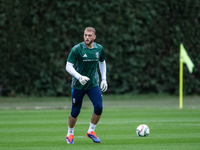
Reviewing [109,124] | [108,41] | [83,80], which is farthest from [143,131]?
[108,41]

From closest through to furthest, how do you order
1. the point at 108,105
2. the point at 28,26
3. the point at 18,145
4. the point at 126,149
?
the point at 126,149, the point at 18,145, the point at 108,105, the point at 28,26

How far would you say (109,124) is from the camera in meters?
12.9

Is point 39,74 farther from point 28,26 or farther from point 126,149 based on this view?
point 126,149

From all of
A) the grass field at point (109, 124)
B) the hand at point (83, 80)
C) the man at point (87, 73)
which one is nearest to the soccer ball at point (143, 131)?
the grass field at point (109, 124)

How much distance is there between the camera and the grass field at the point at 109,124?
876 centimetres

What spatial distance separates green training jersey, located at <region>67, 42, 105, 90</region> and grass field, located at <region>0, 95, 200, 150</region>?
1197 millimetres

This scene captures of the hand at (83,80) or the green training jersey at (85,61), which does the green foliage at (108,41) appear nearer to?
the green training jersey at (85,61)

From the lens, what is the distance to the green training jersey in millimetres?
9031

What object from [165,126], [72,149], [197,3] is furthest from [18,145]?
[197,3]

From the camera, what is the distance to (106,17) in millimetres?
21781

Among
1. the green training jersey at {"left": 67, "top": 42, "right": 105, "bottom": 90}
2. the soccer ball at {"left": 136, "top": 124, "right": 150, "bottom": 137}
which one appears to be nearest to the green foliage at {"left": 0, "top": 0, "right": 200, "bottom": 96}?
the soccer ball at {"left": 136, "top": 124, "right": 150, "bottom": 137}

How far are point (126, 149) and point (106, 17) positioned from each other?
1436 cm

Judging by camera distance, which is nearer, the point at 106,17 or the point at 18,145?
the point at 18,145

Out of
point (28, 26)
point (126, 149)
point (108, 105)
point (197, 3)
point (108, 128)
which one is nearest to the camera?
point (126, 149)
